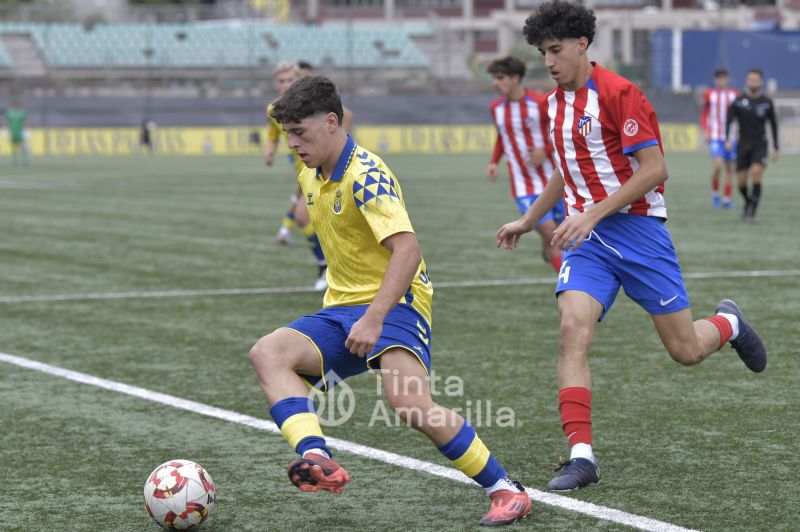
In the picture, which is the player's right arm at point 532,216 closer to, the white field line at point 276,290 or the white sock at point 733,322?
the white sock at point 733,322

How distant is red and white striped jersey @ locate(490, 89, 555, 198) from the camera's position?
1142cm

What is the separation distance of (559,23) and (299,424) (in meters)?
1.96

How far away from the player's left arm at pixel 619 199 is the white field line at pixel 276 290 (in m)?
6.20

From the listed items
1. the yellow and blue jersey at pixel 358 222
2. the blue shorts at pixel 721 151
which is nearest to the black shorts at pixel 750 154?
the blue shorts at pixel 721 151

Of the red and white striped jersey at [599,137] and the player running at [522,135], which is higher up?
the red and white striped jersey at [599,137]

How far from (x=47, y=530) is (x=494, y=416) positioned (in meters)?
2.52

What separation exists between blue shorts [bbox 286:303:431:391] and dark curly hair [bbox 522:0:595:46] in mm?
1359

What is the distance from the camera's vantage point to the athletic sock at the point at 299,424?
4.38 meters

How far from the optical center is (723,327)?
6.04m

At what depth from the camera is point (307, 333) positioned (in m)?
4.66

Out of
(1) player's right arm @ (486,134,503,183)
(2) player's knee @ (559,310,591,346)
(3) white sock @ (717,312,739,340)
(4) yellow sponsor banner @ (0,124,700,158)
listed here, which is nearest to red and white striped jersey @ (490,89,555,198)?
(1) player's right arm @ (486,134,503,183)

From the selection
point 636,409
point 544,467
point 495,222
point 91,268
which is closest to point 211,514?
point 544,467

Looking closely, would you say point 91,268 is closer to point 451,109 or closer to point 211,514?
point 211,514

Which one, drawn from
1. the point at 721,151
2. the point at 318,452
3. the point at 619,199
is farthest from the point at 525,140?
the point at 721,151
